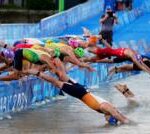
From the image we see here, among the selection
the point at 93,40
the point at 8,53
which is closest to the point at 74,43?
the point at 93,40

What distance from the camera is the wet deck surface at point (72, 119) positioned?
37.2 feet

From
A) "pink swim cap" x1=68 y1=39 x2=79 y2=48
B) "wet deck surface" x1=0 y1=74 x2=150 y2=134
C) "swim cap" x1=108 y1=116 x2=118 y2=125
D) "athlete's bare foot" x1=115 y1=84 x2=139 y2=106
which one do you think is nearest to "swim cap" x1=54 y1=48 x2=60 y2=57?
"wet deck surface" x1=0 y1=74 x2=150 y2=134

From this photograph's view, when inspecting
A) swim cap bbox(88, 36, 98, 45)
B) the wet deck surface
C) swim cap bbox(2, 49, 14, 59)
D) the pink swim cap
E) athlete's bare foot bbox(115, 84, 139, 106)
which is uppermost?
swim cap bbox(88, 36, 98, 45)

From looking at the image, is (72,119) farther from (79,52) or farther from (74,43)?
(74,43)

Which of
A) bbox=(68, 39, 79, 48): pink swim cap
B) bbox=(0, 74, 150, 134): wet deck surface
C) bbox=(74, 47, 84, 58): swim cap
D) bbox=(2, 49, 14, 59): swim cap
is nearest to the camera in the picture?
bbox=(0, 74, 150, 134): wet deck surface

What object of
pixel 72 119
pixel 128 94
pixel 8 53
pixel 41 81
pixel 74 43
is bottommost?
pixel 72 119

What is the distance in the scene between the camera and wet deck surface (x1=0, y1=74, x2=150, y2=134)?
1133 cm

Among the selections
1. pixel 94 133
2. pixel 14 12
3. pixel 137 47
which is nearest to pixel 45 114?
pixel 94 133

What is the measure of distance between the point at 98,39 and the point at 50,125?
5340 millimetres

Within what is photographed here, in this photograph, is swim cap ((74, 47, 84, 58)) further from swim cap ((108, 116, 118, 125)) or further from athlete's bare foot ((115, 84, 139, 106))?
swim cap ((108, 116, 118, 125))

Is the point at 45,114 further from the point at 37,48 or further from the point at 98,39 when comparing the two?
the point at 98,39

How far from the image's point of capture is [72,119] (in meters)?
12.5

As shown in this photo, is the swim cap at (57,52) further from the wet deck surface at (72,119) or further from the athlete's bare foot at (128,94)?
the athlete's bare foot at (128,94)

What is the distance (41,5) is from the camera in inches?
1742
